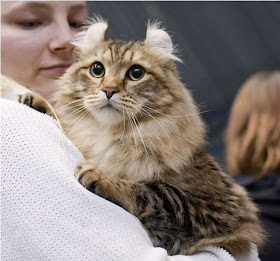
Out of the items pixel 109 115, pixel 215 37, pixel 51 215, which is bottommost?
pixel 215 37

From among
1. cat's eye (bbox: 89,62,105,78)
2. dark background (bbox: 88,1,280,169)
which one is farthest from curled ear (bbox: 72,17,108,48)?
dark background (bbox: 88,1,280,169)

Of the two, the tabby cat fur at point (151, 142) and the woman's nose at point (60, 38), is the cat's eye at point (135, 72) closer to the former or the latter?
the tabby cat fur at point (151, 142)

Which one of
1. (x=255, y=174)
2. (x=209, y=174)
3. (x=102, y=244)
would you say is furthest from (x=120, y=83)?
(x=255, y=174)

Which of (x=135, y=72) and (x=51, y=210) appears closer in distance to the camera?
(x=51, y=210)

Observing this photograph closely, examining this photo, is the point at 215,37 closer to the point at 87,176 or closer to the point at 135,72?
the point at 135,72

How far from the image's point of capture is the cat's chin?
1511 millimetres

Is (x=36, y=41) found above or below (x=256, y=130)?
above

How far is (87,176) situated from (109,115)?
0.25 meters

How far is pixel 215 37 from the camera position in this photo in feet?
16.7

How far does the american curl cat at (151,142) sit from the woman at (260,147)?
722 mm

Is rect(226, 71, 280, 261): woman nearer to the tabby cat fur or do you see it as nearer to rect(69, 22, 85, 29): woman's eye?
the tabby cat fur

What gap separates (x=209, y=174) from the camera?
1.58 m

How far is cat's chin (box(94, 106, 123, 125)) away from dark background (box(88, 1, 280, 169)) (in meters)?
2.03

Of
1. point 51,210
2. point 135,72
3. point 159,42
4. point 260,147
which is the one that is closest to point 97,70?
point 135,72
